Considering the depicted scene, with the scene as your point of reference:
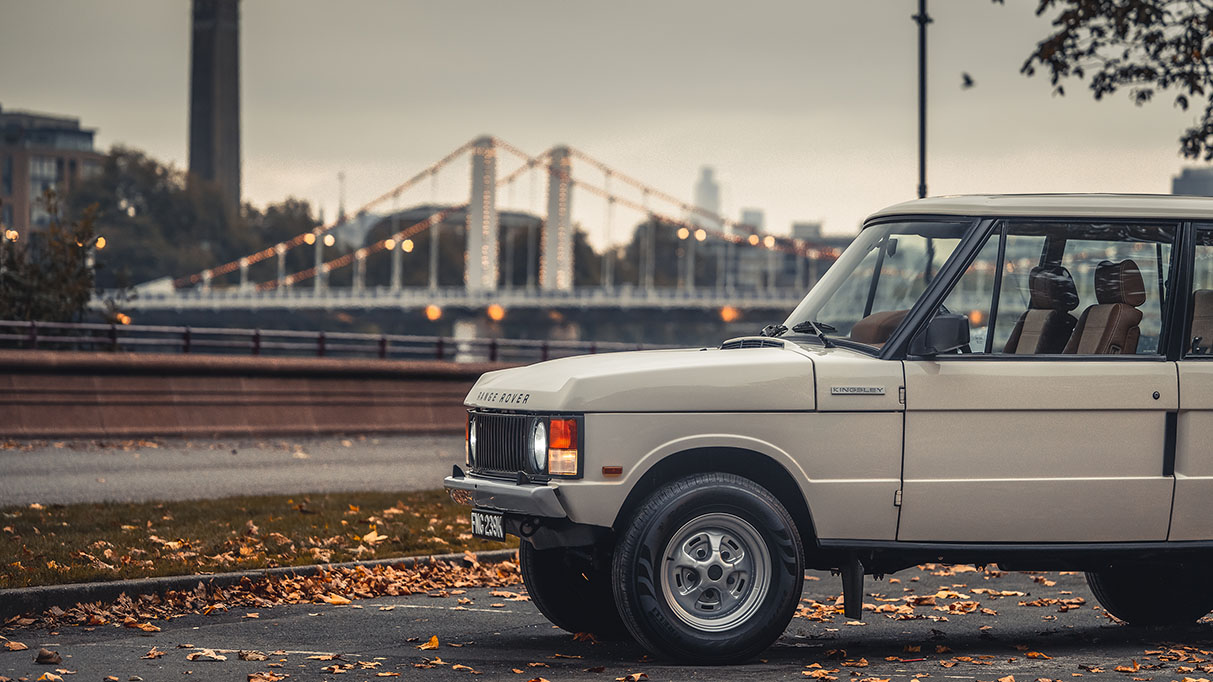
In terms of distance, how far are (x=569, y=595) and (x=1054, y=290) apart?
271 cm

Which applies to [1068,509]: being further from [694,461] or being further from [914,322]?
[694,461]

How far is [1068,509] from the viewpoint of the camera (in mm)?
7164

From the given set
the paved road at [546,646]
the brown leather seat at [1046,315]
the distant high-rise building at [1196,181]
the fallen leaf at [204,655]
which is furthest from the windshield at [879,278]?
the distant high-rise building at [1196,181]

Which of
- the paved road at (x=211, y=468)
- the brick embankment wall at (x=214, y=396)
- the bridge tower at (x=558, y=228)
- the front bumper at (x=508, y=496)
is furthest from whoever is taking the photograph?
the bridge tower at (x=558, y=228)

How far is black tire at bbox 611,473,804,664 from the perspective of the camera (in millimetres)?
6746

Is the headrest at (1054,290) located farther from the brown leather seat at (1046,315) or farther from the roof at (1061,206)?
the roof at (1061,206)

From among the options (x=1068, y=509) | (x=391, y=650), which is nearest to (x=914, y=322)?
(x=1068, y=509)

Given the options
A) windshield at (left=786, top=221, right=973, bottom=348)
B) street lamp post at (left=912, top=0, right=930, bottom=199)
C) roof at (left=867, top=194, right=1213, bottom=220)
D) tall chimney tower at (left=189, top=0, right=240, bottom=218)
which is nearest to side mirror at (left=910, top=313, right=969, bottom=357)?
windshield at (left=786, top=221, right=973, bottom=348)

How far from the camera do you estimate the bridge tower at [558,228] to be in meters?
96.1

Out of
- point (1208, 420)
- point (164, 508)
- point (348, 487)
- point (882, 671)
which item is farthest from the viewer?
point (348, 487)

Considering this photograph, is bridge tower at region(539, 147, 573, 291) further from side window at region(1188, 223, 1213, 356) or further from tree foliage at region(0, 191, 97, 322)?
side window at region(1188, 223, 1213, 356)

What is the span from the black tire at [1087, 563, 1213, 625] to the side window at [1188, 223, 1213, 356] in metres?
1.34

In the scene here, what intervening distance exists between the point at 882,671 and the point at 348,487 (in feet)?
33.3

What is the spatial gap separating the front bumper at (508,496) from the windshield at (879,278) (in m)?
1.56
